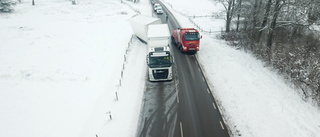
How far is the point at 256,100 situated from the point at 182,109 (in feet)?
19.1

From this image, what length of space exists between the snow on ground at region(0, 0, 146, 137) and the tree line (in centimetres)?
1280

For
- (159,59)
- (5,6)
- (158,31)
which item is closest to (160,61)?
(159,59)

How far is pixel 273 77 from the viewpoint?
16500 millimetres

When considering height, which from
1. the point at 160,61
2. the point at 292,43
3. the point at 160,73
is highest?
the point at 292,43

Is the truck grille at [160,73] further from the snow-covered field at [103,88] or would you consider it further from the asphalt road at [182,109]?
the snow-covered field at [103,88]

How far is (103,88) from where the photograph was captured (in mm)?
16109

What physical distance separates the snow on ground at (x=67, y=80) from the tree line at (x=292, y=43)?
12800 millimetres

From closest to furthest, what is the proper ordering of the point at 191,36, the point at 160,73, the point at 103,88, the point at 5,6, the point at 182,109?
the point at 182,109 < the point at 103,88 < the point at 160,73 < the point at 191,36 < the point at 5,6

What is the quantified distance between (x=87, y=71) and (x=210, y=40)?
56.0 ft

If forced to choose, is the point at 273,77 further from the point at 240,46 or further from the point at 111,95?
the point at 111,95

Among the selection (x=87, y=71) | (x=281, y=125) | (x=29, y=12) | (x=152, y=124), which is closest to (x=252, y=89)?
(x=281, y=125)

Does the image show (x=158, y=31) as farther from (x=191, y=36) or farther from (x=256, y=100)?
(x=256, y=100)

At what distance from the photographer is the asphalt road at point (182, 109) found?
11.8m

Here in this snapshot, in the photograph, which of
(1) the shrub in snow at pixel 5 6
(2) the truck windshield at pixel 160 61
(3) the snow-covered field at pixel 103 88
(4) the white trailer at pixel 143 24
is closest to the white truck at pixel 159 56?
(2) the truck windshield at pixel 160 61
